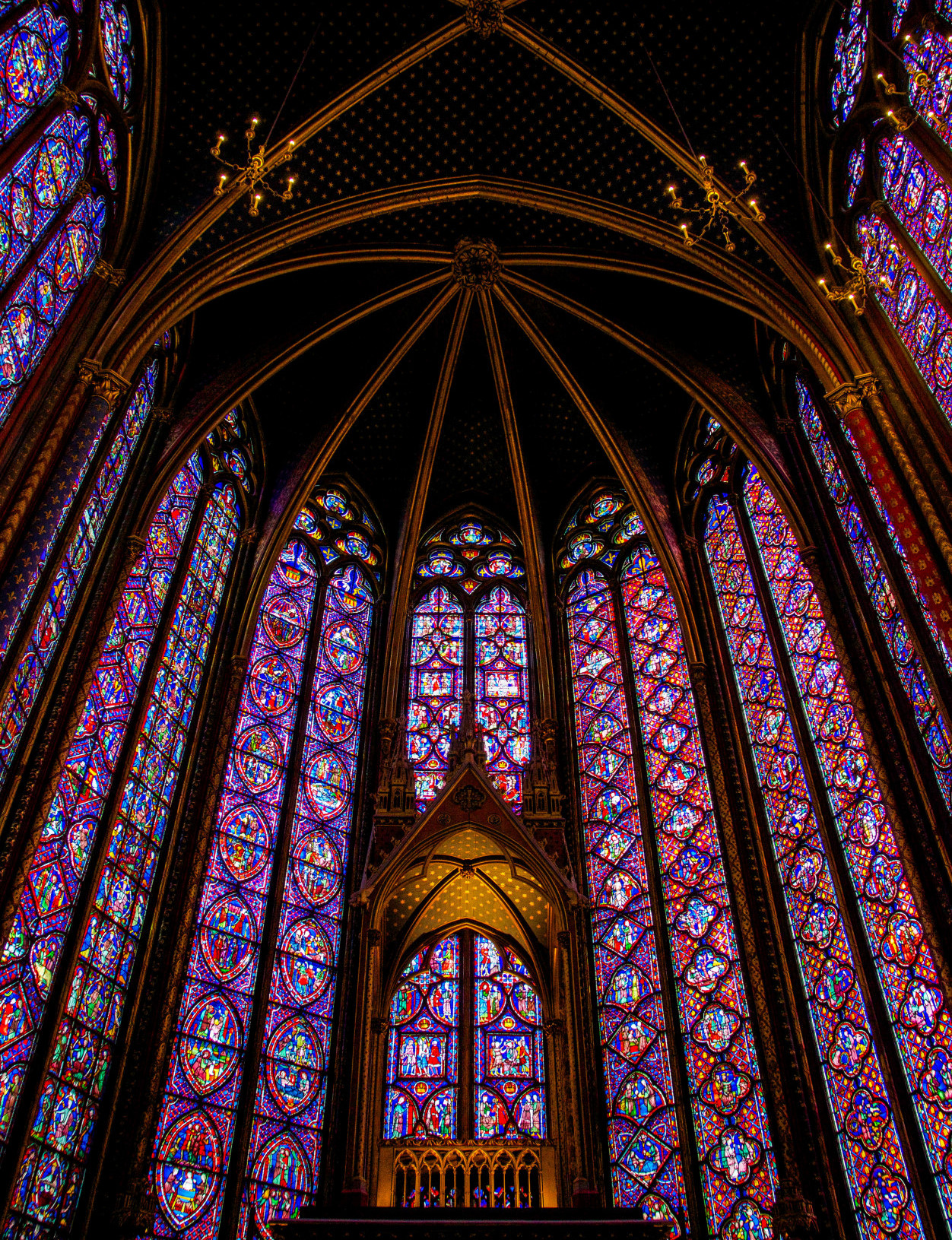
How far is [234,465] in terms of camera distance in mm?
15312

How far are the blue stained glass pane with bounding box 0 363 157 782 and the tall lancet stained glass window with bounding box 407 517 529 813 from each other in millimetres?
4975

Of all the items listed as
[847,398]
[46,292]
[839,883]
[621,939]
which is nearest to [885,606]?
[847,398]

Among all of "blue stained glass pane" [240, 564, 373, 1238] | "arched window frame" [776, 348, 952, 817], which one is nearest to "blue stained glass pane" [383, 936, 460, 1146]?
"blue stained glass pane" [240, 564, 373, 1238]

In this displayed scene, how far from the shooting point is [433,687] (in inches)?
606

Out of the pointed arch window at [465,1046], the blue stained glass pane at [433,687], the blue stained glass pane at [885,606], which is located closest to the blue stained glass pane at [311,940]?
the blue stained glass pane at [433,687]

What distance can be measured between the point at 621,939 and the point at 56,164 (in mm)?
10087

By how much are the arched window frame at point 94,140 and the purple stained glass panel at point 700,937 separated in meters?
8.15

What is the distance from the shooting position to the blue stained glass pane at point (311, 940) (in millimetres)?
10969

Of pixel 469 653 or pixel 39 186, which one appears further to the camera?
pixel 469 653

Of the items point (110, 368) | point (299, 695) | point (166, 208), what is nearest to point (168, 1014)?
point (299, 695)

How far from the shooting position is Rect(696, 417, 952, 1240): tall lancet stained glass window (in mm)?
9031

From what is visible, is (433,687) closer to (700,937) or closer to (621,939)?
(621,939)

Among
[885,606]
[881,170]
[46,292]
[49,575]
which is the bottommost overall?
[49,575]

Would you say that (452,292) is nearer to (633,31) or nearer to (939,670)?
(633,31)
